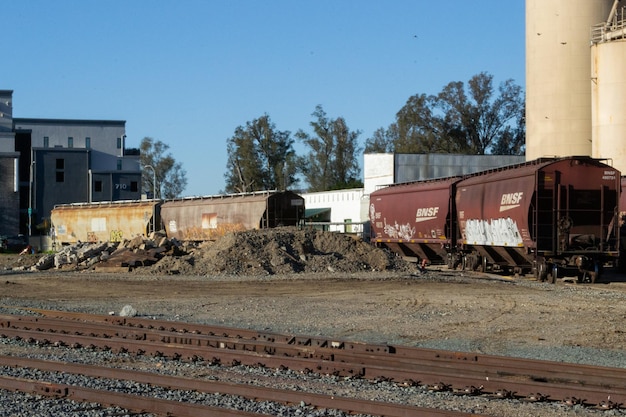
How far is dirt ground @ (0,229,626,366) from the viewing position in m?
16.6

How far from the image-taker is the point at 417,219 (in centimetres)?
3897

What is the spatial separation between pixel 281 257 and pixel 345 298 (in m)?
10.7

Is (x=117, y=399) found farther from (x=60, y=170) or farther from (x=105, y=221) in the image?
(x=60, y=170)

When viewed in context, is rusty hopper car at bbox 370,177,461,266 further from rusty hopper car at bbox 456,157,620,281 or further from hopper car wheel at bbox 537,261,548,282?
hopper car wheel at bbox 537,261,548,282

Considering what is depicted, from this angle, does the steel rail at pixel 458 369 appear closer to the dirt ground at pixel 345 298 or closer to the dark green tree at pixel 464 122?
the dirt ground at pixel 345 298

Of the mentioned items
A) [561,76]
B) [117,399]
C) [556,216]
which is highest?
[561,76]

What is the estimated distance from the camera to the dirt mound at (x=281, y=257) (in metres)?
34.1

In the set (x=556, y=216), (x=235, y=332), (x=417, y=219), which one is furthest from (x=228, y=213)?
(x=235, y=332)

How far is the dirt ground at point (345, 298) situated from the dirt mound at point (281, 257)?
65 mm

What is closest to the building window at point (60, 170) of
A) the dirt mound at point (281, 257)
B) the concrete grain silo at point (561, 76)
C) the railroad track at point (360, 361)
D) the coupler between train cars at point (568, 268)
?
the concrete grain silo at point (561, 76)

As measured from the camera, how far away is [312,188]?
110125 mm

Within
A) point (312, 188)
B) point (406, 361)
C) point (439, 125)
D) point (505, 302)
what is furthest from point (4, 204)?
point (406, 361)

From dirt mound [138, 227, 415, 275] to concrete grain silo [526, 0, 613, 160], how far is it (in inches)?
862

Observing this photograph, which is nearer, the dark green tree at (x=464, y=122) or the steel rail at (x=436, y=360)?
the steel rail at (x=436, y=360)
